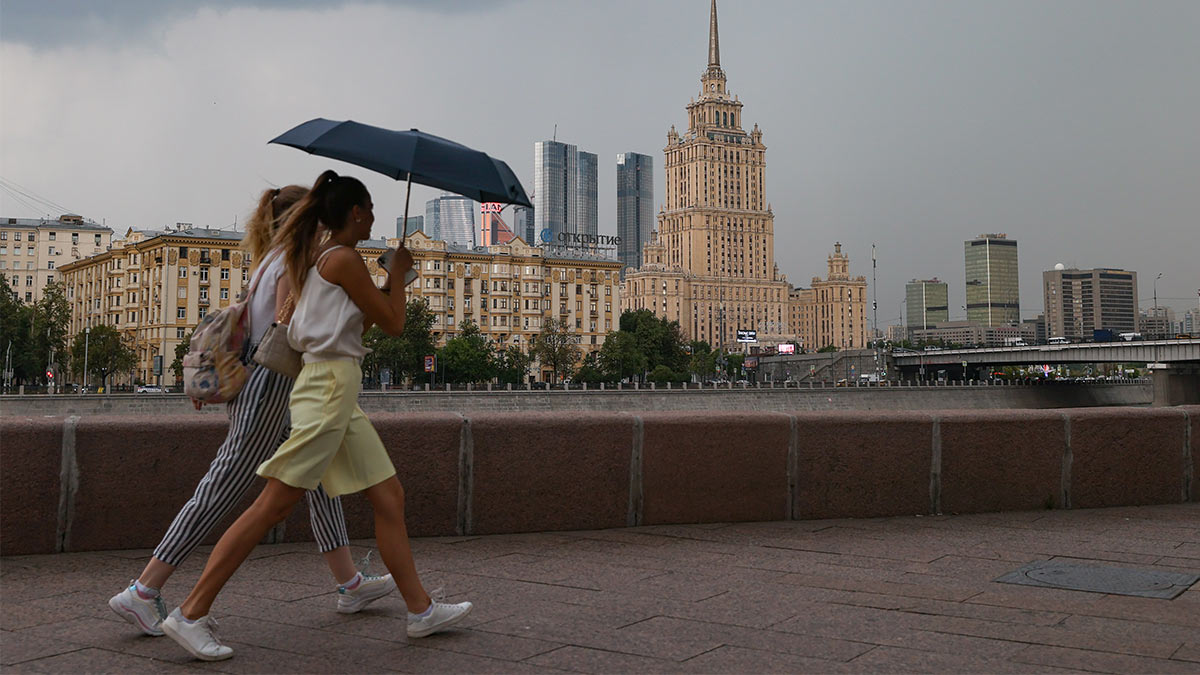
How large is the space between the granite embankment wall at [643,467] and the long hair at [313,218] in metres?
2.40

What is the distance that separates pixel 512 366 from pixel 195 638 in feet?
296

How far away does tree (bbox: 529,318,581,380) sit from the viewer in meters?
92.4

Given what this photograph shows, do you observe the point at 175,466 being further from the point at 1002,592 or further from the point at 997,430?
the point at 997,430

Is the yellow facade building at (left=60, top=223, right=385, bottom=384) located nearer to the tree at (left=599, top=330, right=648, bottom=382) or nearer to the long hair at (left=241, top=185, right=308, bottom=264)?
the tree at (left=599, top=330, right=648, bottom=382)

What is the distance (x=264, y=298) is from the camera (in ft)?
15.5

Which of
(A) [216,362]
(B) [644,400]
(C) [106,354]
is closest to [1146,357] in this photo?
(B) [644,400]

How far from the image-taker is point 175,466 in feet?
21.4

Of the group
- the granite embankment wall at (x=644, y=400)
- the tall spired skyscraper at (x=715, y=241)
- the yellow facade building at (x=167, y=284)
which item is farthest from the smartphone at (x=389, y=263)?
the tall spired skyscraper at (x=715, y=241)

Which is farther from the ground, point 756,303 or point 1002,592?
point 756,303

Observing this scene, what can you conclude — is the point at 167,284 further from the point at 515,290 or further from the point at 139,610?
the point at 139,610

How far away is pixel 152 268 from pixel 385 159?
9779 centimetres

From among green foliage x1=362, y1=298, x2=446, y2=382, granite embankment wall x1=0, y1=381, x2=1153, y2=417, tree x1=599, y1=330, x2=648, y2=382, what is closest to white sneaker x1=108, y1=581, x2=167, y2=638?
granite embankment wall x1=0, y1=381, x2=1153, y2=417

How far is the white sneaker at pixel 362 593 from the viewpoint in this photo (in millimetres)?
4898

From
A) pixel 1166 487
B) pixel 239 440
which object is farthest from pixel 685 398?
pixel 239 440
